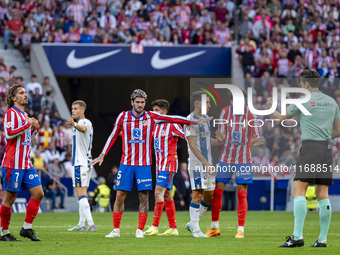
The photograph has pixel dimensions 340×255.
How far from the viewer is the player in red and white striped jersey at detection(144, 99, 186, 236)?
1229 centimetres

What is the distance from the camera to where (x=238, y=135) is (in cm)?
1216

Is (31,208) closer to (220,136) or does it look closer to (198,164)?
(198,164)

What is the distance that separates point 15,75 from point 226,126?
51.4 ft

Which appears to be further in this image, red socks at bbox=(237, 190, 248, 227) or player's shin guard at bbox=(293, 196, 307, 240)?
red socks at bbox=(237, 190, 248, 227)

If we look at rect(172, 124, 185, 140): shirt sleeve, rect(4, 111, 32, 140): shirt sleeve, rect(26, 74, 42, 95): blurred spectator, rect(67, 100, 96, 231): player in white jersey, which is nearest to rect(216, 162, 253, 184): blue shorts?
rect(172, 124, 185, 140): shirt sleeve

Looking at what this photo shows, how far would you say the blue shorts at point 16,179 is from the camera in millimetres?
10714

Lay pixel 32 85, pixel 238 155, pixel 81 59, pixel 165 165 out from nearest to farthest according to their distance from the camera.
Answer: pixel 238 155 → pixel 165 165 → pixel 32 85 → pixel 81 59

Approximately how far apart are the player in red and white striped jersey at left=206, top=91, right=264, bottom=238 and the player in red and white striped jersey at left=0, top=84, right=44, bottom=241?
296 centimetres

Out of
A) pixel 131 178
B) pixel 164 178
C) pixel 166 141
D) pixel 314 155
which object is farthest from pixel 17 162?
pixel 314 155

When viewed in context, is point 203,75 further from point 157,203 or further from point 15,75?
point 157,203

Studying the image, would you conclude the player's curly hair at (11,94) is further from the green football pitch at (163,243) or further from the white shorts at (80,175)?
the white shorts at (80,175)

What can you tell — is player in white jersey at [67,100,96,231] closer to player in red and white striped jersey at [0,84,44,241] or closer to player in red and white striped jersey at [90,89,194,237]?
player in red and white striped jersey at [90,89,194,237]

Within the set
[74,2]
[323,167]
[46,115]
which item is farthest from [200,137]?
[74,2]

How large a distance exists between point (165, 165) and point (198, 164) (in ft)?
1.93
